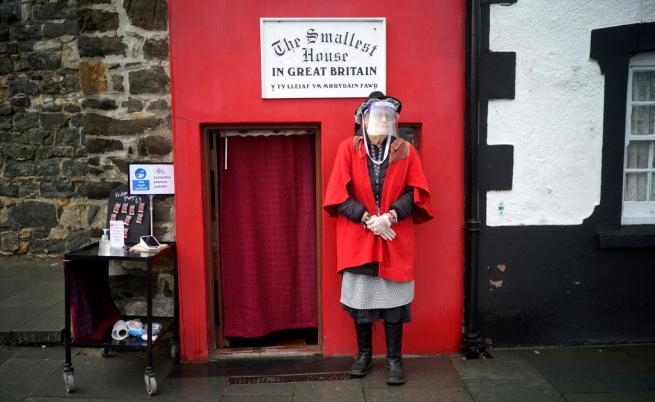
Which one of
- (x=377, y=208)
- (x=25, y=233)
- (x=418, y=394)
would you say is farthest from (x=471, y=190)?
(x=25, y=233)

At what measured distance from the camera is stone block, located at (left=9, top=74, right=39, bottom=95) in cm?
729

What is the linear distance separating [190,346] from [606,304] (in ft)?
12.3

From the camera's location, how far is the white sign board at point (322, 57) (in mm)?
3896

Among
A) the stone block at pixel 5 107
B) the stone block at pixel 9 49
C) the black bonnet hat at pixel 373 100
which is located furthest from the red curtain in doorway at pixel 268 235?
the stone block at pixel 9 49

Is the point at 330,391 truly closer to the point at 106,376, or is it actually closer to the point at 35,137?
the point at 106,376

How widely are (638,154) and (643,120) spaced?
1.04ft

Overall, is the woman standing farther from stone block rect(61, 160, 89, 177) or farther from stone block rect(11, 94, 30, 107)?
stone block rect(11, 94, 30, 107)

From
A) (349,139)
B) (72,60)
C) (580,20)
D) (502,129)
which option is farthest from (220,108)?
(72,60)

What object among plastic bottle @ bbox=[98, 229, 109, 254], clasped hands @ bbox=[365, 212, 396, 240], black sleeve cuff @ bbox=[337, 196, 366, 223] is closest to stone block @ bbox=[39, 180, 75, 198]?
plastic bottle @ bbox=[98, 229, 109, 254]

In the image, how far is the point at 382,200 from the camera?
3.56m

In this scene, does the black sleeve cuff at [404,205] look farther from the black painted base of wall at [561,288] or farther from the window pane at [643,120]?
the window pane at [643,120]

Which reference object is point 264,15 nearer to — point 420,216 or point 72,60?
point 420,216

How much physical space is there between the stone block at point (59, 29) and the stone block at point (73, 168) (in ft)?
6.43

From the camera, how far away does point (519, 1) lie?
394cm
